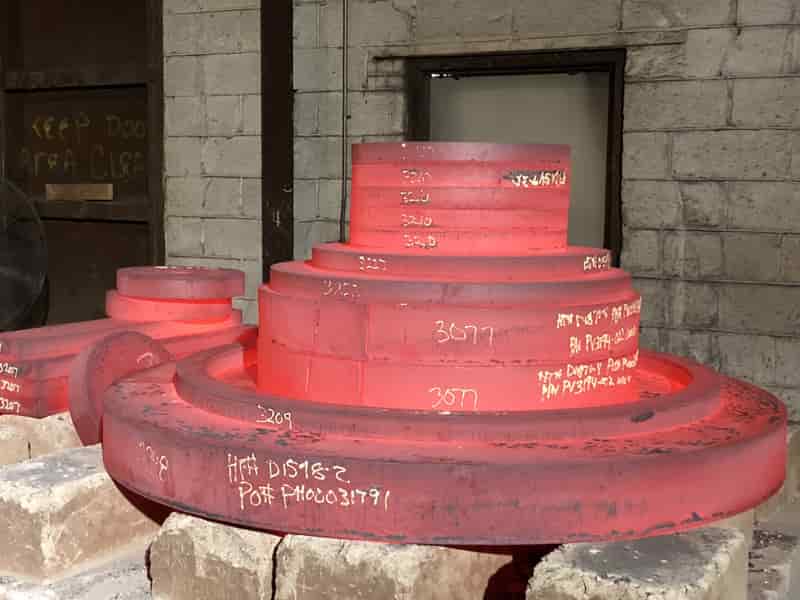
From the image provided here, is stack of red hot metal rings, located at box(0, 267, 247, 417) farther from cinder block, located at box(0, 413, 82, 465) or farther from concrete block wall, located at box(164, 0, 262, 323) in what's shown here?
concrete block wall, located at box(164, 0, 262, 323)

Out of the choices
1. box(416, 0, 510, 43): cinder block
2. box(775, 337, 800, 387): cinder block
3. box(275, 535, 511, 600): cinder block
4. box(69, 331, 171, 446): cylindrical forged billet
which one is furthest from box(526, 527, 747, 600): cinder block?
box(416, 0, 510, 43): cinder block

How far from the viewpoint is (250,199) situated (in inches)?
296

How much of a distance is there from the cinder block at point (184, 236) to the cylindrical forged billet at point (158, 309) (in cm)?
249

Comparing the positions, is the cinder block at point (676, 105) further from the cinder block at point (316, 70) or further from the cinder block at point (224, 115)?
the cinder block at point (224, 115)

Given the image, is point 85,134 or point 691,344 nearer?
point 691,344

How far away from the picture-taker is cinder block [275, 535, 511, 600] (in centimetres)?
273

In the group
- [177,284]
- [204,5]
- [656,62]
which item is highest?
[204,5]

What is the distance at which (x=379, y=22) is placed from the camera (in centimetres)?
697

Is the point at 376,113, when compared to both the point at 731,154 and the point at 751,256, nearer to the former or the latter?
the point at 731,154

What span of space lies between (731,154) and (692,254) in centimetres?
64

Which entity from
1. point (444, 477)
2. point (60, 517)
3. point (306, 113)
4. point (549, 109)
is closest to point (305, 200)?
A: point (306, 113)

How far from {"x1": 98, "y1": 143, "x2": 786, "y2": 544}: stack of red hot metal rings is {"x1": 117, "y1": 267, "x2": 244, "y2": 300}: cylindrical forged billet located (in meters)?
1.03

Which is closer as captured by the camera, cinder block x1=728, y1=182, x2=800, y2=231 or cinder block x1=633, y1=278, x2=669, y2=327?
cinder block x1=728, y1=182, x2=800, y2=231

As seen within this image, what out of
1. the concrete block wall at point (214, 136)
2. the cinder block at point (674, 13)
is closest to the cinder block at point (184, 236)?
the concrete block wall at point (214, 136)
